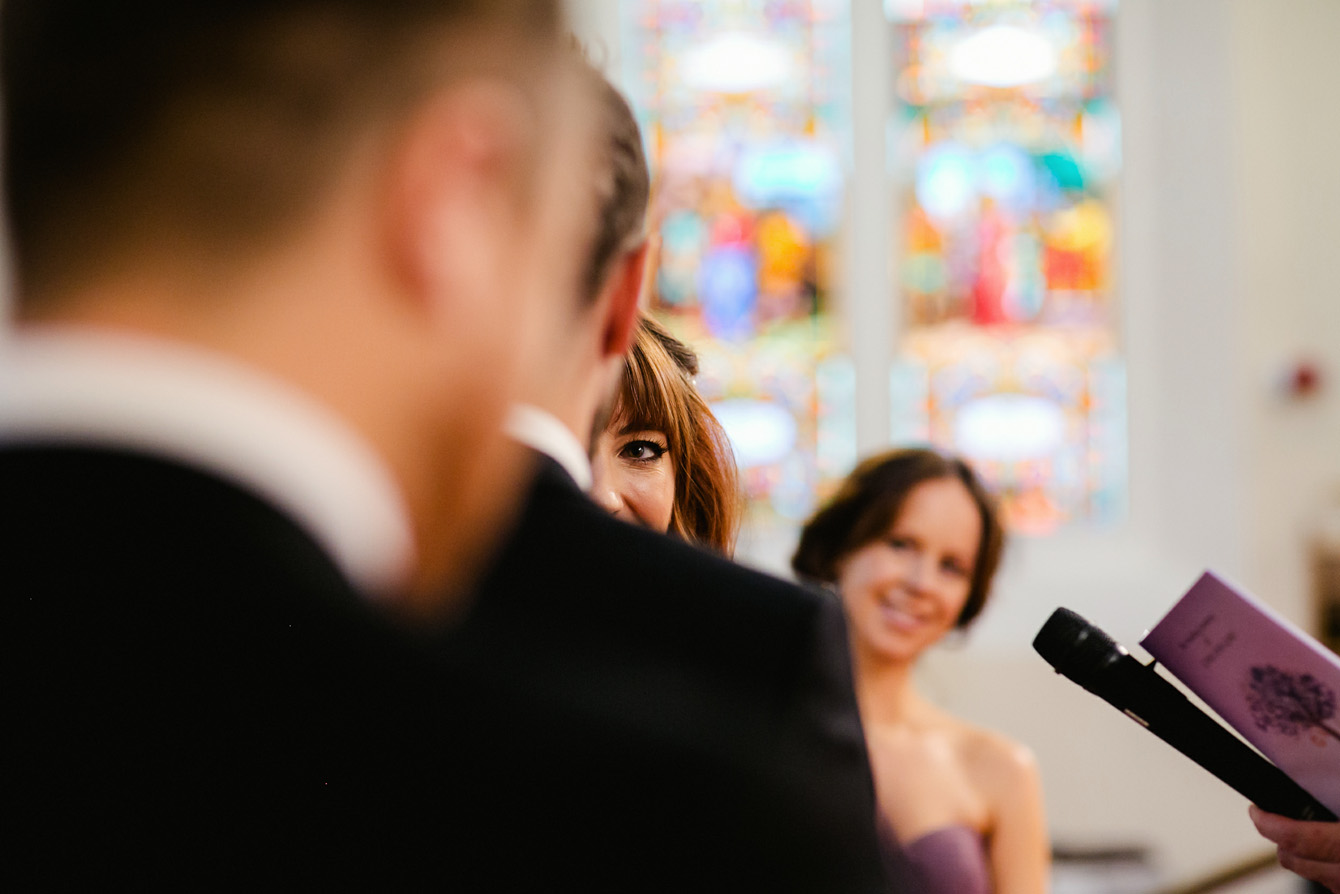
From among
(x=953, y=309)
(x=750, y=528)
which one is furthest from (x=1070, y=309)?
(x=750, y=528)

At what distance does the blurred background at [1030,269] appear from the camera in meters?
4.43

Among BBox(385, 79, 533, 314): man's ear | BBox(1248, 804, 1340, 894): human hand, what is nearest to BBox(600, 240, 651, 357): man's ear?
BBox(385, 79, 533, 314): man's ear

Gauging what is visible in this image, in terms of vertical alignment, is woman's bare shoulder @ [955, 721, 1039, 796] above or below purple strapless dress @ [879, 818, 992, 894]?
above

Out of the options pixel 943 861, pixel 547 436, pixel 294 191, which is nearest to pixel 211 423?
pixel 294 191

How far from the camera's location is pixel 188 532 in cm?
42

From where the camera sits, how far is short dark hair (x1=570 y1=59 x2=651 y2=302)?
1.97 feet

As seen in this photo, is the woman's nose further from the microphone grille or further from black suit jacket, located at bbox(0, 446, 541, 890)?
black suit jacket, located at bbox(0, 446, 541, 890)

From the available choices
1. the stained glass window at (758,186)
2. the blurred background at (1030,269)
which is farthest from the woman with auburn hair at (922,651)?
the stained glass window at (758,186)

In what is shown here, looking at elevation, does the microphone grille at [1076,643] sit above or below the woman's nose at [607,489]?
below

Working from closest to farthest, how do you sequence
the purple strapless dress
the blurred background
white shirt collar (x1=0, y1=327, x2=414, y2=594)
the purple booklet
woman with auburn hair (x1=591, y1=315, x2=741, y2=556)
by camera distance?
white shirt collar (x1=0, y1=327, x2=414, y2=594) → the purple booklet → woman with auburn hair (x1=591, y1=315, x2=741, y2=556) → the purple strapless dress → the blurred background

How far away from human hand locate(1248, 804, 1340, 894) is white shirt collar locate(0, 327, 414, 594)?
1.09 meters

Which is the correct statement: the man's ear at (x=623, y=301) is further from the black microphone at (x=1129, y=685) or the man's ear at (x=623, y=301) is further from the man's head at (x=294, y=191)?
the black microphone at (x=1129, y=685)

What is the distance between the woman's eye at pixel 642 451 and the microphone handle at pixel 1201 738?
0.56 meters

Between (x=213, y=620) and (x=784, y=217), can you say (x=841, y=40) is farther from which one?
(x=213, y=620)
